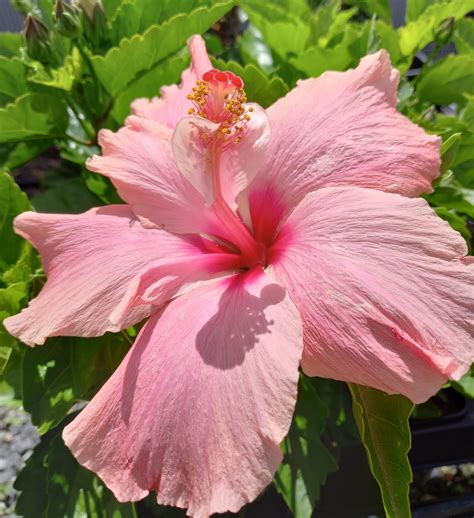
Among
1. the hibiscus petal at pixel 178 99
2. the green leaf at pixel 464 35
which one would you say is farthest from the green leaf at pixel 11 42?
the green leaf at pixel 464 35

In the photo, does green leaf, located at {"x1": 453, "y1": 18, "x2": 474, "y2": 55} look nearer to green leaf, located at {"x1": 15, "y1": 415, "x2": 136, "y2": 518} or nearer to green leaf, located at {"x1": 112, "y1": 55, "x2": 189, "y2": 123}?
green leaf, located at {"x1": 112, "y1": 55, "x2": 189, "y2": 123}

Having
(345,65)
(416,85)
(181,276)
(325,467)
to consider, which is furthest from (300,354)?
(416,85)

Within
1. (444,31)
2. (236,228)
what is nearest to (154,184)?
(236,228)

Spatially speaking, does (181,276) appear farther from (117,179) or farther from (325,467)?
(325,467)

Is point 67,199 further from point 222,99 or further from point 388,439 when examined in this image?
point 388,439

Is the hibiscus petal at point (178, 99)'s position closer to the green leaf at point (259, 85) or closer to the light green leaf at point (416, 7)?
the green leaf at point (259, 85)

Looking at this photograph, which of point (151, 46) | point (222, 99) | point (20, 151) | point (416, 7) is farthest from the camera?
point (416, 7)

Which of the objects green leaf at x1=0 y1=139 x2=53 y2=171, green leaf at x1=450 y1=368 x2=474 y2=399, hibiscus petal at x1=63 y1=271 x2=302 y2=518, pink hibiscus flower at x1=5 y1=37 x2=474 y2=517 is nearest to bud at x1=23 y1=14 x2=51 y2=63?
green leaf at x1=0 y1=139 x2=53 y2=171
